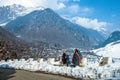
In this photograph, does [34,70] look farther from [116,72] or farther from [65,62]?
[116,72]

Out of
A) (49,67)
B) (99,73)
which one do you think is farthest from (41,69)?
(99,73)

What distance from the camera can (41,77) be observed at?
93.2 ft

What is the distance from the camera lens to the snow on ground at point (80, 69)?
881 inches

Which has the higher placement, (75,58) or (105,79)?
(75,58)

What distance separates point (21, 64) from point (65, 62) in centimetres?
511

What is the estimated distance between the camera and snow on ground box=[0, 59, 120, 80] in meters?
22.4

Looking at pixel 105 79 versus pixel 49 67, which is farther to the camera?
pixel 49 67

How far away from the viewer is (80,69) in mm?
26266

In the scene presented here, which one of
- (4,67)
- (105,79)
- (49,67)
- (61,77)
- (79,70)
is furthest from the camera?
(4,67)

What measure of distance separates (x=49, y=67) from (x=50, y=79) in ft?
16.0

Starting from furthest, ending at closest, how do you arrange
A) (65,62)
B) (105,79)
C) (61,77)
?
(65,62), (61,77), (105,79)

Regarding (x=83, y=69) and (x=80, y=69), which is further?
(x=80, y=69)

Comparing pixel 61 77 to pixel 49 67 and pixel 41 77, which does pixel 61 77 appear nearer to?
pixel 41 77

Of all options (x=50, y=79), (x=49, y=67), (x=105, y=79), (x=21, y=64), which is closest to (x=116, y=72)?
(x=105, y=79)
